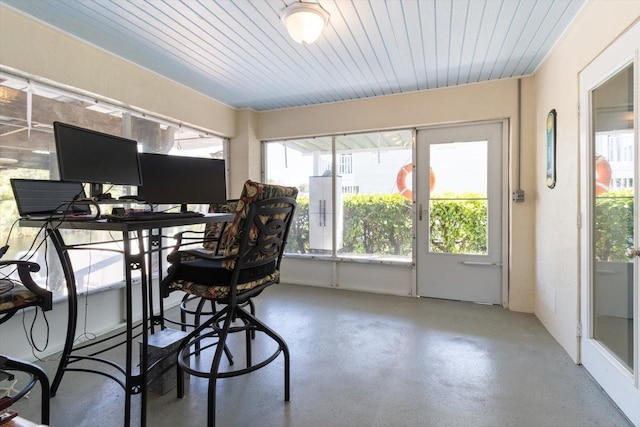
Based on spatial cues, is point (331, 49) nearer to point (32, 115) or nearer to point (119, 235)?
point (32, 115)

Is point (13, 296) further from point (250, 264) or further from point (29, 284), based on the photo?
point (250, 264)

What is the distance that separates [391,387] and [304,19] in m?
2.64

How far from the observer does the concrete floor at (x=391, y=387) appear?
1.82 meters

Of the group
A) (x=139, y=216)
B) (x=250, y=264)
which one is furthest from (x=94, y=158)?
(x=250, y=264)

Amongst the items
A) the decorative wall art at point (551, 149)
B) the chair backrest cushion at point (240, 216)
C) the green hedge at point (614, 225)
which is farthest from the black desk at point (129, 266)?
the decorative wall art at point (551, 149)

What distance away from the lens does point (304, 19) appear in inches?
87.0

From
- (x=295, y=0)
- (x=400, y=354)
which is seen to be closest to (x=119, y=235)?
(x=295, y=0)

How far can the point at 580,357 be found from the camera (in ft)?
7.88

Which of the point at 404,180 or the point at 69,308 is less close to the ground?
the point at 404,180

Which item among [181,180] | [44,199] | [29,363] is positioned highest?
[181,180]

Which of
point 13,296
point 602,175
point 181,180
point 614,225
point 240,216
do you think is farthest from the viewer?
point 181,180

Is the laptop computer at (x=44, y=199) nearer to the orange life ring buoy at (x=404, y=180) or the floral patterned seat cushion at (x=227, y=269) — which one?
the floral patterned seat cushion at (x=227, y=269)

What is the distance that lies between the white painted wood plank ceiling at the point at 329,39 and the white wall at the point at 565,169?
0.66 ft

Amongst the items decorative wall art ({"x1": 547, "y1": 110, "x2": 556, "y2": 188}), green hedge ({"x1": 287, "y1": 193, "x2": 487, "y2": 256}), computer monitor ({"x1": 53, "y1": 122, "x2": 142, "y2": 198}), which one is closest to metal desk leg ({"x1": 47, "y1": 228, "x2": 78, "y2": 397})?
computer monitor ({"x1": 53, "y1": 122, "x2": 142, "y2": 198})
